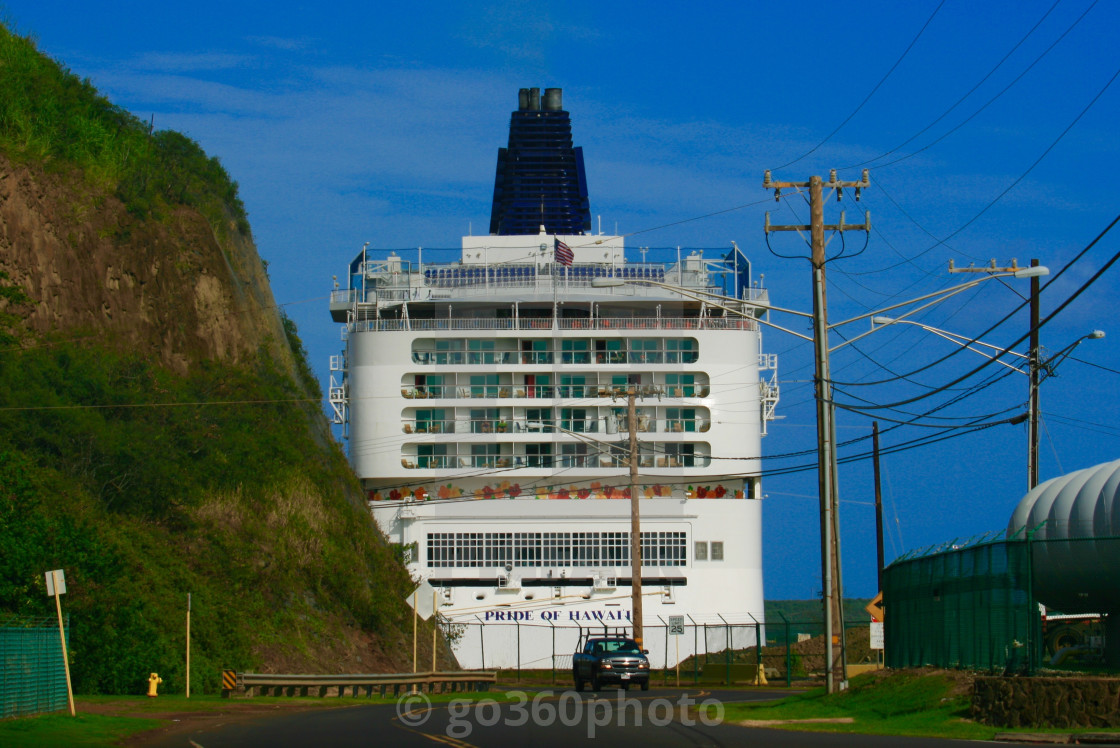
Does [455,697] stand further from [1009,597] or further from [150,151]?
[150,151]

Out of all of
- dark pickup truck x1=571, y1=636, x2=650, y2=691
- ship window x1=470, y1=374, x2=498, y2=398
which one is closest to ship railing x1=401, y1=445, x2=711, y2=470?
ship window x1=470, y1=374, x2=498, y2=398

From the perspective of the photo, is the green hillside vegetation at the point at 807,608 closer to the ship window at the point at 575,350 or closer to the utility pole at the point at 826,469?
the ship window at the point at 575,350

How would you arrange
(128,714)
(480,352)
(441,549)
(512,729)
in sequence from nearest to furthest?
(512,729), (128,714), (441,549), (480,352)

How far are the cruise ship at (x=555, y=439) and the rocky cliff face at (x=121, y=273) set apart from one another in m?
7.85

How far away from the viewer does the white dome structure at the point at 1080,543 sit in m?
23.3

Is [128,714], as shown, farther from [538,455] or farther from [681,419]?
[681,419]

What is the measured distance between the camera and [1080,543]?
78.0ft

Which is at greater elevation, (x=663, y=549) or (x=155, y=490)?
(x=155, y=490)

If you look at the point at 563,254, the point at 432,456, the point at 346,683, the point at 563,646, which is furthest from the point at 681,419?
the point at 346,683

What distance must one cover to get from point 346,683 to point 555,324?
3108 cm

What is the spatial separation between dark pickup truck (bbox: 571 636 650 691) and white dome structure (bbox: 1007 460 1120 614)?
14.7 meters

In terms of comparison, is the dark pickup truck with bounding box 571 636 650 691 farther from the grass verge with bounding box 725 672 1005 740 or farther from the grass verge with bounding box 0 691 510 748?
the grass verge with bounding box 725 672 1005 740

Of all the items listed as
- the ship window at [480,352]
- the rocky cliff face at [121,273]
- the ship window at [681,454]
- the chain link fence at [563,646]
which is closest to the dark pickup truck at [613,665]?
the chain link fence at [563,646]

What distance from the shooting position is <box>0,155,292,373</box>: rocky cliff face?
45.8 m
